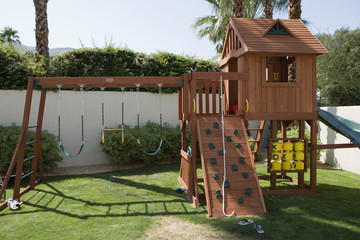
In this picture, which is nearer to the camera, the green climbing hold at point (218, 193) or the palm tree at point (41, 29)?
the green climbing hold at point (218, 193)

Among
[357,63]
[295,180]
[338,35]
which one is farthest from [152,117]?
[338,35]

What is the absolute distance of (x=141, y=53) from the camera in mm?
12320

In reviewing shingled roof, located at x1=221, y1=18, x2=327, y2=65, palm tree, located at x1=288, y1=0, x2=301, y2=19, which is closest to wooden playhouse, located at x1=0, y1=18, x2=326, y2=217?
shingled roof, located at x1=221, y1=18, x2=327, y2=65

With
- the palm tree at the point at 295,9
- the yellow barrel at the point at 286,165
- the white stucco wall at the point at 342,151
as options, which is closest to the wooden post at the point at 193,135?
the yellow barrel at the point at 286,165

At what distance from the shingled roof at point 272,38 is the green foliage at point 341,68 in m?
17.2

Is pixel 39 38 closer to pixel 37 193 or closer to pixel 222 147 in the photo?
pixel 37 193

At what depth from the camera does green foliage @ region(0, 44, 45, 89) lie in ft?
31.2

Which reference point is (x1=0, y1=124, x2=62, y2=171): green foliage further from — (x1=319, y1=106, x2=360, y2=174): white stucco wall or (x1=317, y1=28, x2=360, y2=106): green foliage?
(x1=317, y1=28, x2=360, y2=106): green foliage

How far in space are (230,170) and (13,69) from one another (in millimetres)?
7970

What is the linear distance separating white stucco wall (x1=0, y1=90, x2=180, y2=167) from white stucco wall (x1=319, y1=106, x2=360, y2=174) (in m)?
6.35

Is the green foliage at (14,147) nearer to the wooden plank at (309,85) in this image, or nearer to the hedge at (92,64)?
the hedge at (92,64)

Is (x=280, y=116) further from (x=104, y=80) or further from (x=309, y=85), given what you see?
(x=104, y=80)

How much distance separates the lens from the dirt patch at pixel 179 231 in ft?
14.3

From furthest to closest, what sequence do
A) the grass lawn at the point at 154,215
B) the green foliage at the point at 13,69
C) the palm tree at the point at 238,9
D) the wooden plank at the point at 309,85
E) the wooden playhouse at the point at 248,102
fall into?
the palm tree at the point at 238,9 → the green foliage at the point at 13,69 → the wooden plank at the point at 309,85 → the wooden playhouse at the point at 248,102 → the grass lawn at the point at 154,215
